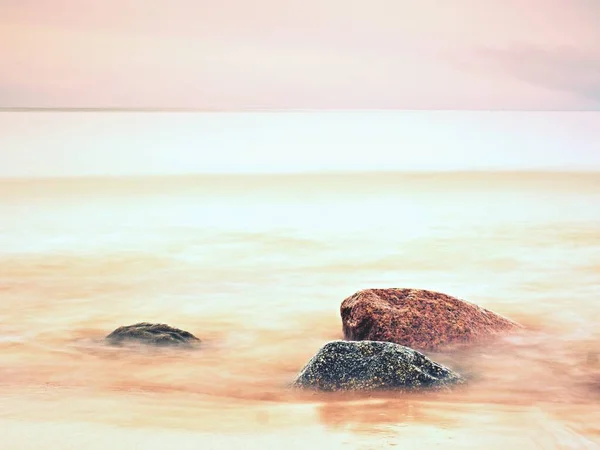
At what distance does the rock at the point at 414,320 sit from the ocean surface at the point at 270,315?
320mm

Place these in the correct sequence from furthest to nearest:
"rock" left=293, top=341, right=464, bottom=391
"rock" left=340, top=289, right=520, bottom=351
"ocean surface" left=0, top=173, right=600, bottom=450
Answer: "rock" left=340, top=289, right=520, bottom=351 → "rock" left=293, top=341, right=464, bottom=391 → "ocean surface" left=0, top=173, right=600, bottom=450

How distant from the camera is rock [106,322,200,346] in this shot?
884 centimetres

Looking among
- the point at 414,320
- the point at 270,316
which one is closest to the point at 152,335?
the point at 270,316

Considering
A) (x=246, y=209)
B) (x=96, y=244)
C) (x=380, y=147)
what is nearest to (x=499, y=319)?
(x=96, y=244)

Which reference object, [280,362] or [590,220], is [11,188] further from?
[280,362]

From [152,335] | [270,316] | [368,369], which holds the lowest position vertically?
[368,369]

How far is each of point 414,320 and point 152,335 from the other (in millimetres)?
2259

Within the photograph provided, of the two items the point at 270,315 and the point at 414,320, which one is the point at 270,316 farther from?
the point at 414,320

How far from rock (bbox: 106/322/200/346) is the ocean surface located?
0.19 m

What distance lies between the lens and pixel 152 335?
29.3 ft

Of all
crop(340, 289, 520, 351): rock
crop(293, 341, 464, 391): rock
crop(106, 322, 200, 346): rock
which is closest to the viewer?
crop(293, 341, 464, 391): rock

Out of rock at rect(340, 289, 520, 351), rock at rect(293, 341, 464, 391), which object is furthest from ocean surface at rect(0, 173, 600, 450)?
rock at rect(340, 289, 520, 351)

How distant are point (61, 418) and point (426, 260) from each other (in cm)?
813

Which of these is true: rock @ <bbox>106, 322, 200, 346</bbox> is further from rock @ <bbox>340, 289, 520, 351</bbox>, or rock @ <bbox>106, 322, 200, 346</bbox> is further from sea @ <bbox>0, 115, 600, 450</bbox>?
rock @ <bbox>340, 289, 520, 351</bbox>
